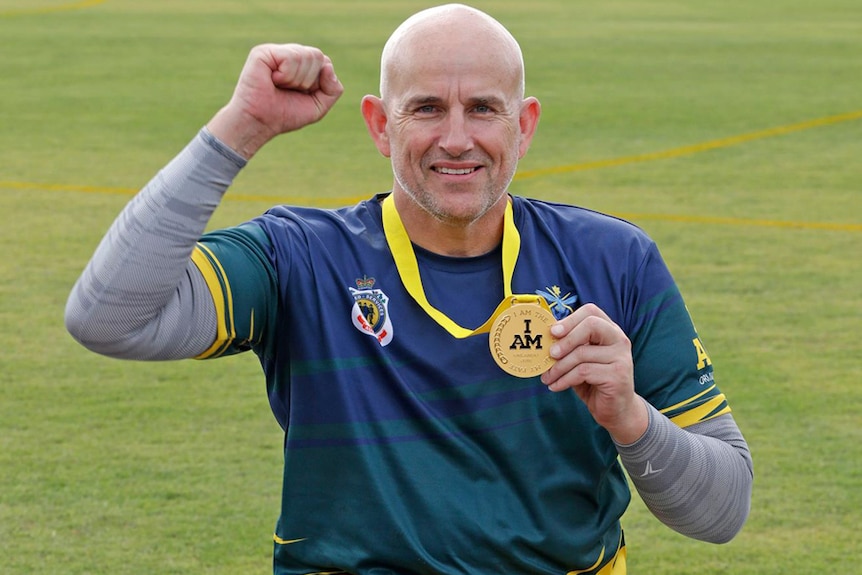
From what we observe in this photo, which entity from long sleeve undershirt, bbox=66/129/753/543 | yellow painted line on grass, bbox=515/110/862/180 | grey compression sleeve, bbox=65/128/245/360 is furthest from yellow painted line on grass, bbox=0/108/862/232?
grey compression sleeve, bbox=65/128/245/360

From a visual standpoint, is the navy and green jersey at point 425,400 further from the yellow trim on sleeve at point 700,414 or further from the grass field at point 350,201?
the grass field at point 350,201

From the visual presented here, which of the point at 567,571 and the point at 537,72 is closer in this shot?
the point at 567,571

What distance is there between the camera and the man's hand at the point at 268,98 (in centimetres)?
286

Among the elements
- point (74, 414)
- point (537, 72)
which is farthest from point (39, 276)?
point (537, 72)

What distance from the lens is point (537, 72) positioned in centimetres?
1884

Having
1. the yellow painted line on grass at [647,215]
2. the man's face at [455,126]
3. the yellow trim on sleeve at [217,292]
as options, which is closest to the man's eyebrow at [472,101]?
the man's face at [455,126]

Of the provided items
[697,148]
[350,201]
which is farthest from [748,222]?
[697,148]

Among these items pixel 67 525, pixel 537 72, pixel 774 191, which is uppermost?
pixel 537 72

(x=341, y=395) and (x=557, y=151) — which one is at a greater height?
(x=557, y=151)

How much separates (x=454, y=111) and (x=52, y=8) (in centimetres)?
2583

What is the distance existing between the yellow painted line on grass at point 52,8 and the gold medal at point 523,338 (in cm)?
2440

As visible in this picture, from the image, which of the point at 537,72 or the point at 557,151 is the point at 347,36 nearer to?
the point at 537,72

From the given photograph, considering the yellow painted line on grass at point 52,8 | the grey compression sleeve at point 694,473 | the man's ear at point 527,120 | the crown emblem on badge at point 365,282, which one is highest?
the yellow painted line on grass at point 52,8

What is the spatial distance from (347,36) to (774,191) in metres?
12.1
